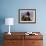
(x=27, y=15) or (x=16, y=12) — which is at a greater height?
(x=16, y=12)

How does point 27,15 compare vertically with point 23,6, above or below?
below

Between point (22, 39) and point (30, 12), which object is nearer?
point (22, 39)

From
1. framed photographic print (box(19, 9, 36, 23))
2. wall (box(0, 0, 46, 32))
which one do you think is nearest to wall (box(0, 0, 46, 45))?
wall (box(0, 0, 46, 32))

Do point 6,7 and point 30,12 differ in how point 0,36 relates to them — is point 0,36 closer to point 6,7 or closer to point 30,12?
point 6,7

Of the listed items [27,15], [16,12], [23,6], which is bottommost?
[27,15]

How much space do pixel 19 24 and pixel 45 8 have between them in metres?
1.05

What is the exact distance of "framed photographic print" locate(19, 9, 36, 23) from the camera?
441cm

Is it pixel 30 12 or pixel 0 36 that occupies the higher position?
pixel 30 12

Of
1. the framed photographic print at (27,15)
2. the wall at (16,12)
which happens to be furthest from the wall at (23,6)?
the framed photographic print at (27,15)

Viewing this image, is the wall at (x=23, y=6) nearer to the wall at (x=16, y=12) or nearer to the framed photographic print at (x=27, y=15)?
the wall at (x=16, y=12)

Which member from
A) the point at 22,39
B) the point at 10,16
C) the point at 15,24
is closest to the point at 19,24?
the point at 15,24

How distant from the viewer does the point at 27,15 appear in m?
4.43

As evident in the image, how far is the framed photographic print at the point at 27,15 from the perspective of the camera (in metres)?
4.41

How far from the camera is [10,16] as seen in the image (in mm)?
4414
